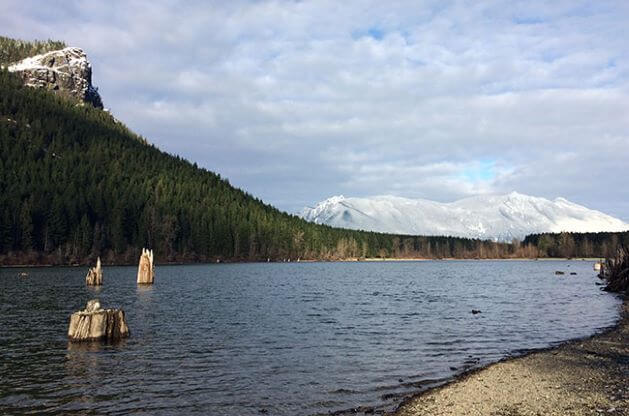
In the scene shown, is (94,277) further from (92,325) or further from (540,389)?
(540,389)

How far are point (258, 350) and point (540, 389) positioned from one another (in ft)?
68.0

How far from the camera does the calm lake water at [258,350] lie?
25312 millimetres

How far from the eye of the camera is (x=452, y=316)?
59.8 meters

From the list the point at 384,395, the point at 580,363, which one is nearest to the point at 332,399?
the point at 384,395

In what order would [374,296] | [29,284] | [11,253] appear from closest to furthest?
[374,296], [29,284], [11,253]

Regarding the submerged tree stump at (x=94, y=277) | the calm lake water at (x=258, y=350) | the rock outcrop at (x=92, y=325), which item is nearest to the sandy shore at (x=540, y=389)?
the calm lake water at (x=258, y=350)

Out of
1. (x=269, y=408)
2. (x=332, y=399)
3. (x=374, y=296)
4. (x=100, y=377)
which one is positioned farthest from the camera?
(x=374, y=296)

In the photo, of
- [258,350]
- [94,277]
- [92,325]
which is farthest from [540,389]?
[94,277]

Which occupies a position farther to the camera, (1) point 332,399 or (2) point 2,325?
(2) point 2,325

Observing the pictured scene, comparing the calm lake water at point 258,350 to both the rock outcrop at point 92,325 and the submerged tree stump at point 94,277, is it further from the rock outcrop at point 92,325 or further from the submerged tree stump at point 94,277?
the submerged tree stump at point 94,277

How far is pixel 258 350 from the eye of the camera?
38375 millimetres

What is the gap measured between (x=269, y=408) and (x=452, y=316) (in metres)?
40.7

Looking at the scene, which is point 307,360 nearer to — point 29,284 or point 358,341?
point 358,341

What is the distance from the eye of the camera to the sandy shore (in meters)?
21.2
